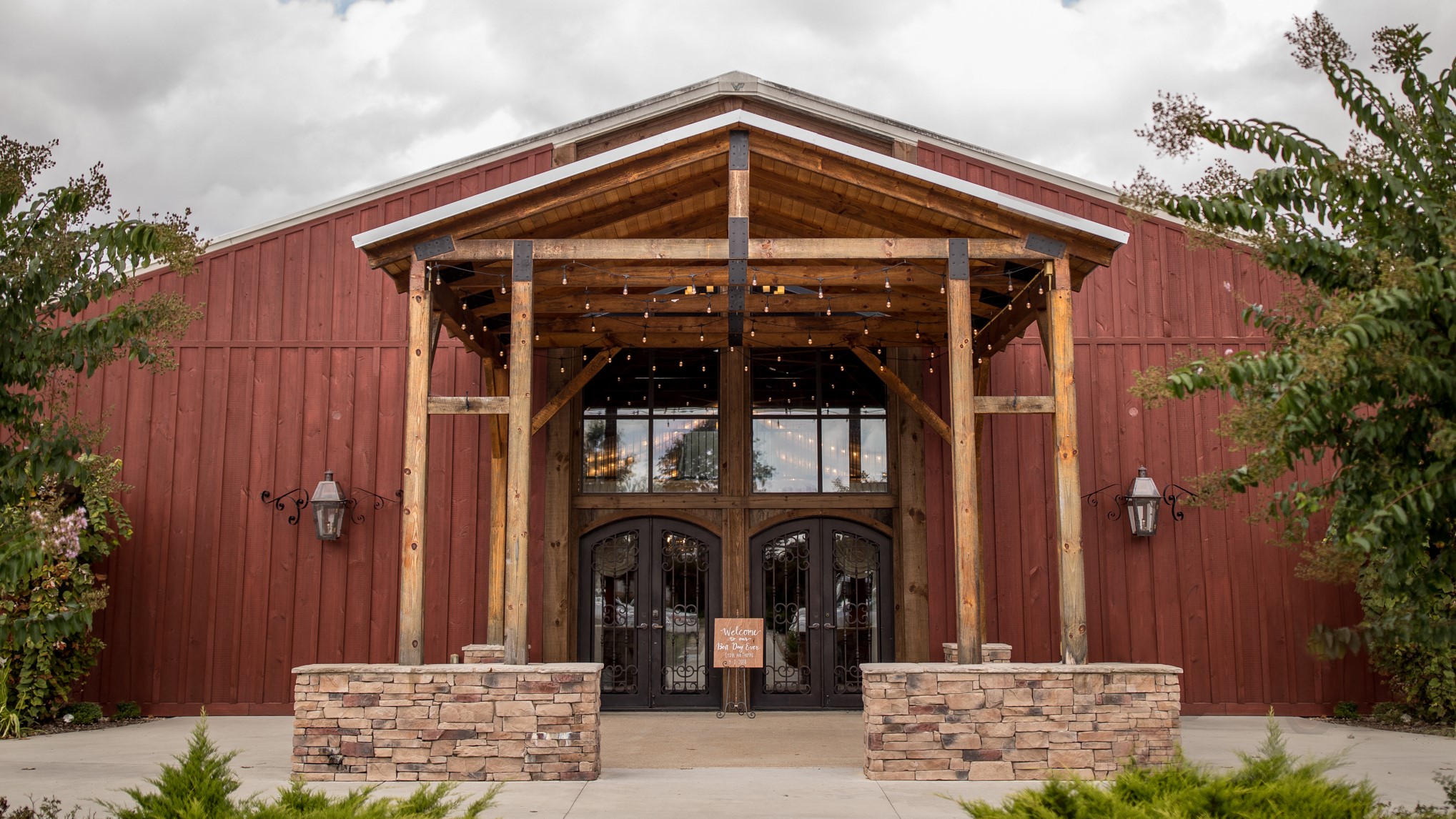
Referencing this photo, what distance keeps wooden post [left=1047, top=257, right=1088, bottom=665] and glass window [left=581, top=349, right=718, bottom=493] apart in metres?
4.03

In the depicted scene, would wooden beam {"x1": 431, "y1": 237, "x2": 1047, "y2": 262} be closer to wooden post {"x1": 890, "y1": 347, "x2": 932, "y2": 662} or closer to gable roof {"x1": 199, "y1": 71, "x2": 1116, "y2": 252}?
wooden post {"x1": 890, "y1": 347, "x2": 932, "y2": 662}

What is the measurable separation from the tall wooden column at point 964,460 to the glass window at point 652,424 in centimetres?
368

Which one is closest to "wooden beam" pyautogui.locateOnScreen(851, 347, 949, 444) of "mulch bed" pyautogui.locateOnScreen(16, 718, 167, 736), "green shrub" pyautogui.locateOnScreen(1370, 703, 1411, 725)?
"green shrub" pyautogui.locateOnScreen(1370, 703, 1411, 725)

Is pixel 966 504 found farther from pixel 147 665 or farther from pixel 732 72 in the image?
pixel 147 665

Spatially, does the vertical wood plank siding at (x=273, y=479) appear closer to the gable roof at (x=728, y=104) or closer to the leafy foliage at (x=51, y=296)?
the gable roof at (x=728, y=104)

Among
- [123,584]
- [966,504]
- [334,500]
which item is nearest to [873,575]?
[966,504]

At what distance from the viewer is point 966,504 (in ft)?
25.1

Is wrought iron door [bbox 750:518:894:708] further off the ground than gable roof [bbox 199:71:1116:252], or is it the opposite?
gable roof [bbox 199:71:1116:252]

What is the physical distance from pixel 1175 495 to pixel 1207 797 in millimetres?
6920

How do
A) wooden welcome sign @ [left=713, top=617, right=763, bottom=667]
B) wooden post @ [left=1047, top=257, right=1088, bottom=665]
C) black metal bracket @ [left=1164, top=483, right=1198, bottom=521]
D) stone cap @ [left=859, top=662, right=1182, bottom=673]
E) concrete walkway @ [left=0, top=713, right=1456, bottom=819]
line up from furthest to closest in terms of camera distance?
black metal bracket @ [left=1164, top=483, right=1198, bottom=521], wooden welcome sign @ [left=713, top=617, right=763, bottom=667], wooden post @ [left=1047, top=257, right=1088, bottom=665], stone cap @ [left=859, top=662, right=1182, bottom=673], concrete walkway @ [left=0, top=713, right=1456, bottom=819]

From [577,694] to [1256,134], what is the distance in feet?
15.9

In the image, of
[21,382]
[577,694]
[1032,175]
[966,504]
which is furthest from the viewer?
[1032,175]

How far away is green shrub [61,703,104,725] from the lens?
9.92 meters

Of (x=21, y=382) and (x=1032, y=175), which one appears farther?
(x=1032, y=175)
